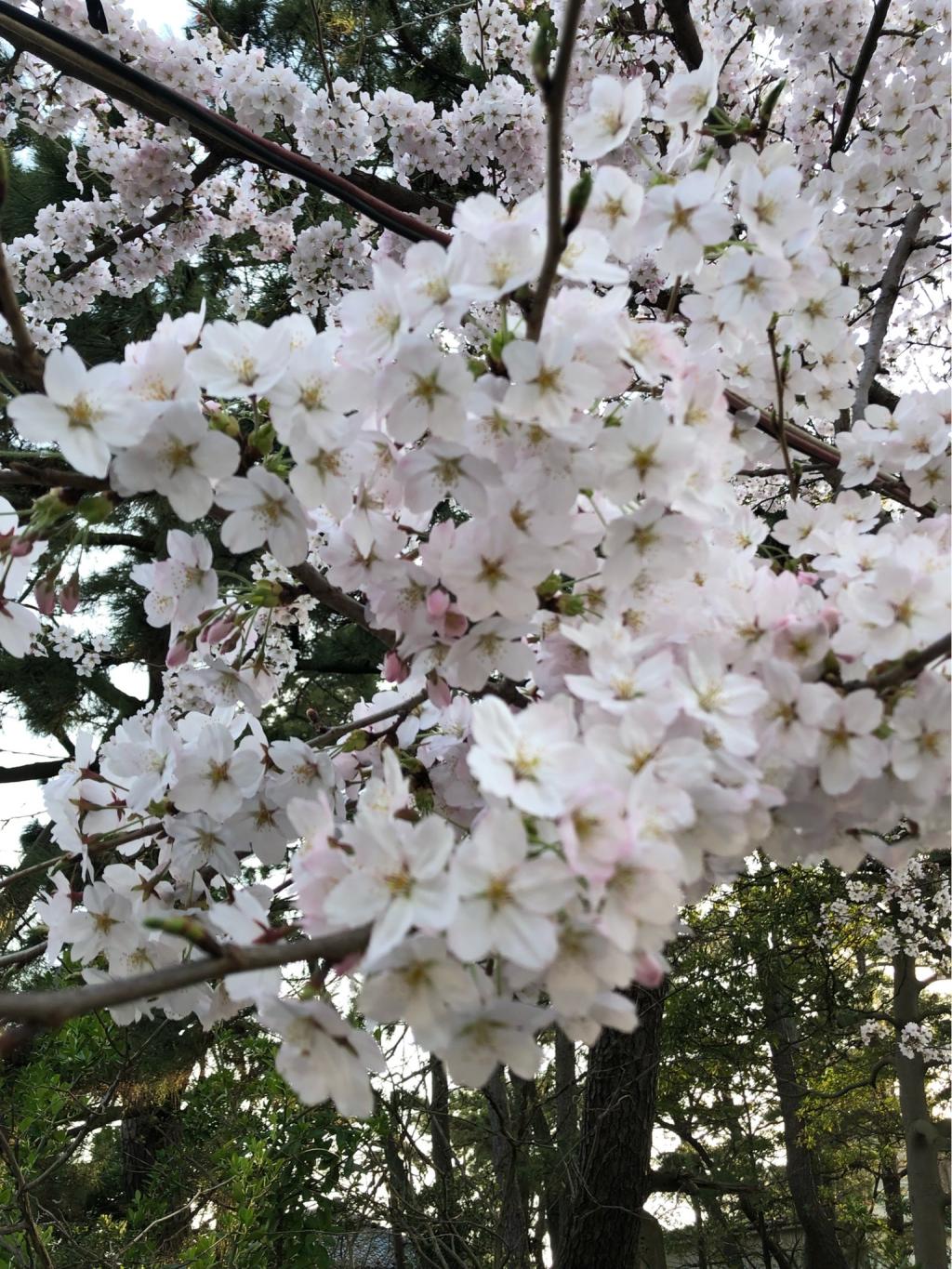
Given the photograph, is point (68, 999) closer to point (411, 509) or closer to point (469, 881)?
point (469, 881)

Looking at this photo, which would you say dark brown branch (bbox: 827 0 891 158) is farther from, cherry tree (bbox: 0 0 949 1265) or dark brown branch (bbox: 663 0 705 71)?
cherry tree (bbox: 0 0 949 1265)

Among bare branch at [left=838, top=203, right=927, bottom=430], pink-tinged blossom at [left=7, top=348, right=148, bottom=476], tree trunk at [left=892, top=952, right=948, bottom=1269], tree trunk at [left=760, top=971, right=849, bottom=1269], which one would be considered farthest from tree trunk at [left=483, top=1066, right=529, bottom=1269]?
tree trunk at [left=892, top=952, right=948, bottom=1269]

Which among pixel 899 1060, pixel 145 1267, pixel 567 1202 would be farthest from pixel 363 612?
pixel 899 1060

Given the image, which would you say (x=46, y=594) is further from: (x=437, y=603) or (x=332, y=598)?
(x=437, y=603)

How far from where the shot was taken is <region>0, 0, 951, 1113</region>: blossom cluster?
1.81 ft

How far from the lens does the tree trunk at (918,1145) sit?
575 cm

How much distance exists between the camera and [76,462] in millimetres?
707

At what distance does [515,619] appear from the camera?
0.81m

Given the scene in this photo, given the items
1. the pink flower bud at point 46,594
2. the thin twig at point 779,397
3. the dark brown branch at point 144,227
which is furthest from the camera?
the dark brown branch at point 144,227

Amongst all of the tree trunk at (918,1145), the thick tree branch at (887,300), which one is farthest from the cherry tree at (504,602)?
the tree trunk at (918,1145)

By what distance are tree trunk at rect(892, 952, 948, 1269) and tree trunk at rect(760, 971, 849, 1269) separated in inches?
21.9

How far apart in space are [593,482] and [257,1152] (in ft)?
7.30

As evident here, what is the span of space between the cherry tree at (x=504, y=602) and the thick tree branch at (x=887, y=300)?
37 centimetres

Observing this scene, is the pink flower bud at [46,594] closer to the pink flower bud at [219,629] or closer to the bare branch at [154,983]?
the pink flower bud at [219,629]
